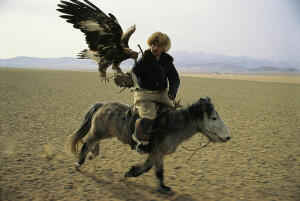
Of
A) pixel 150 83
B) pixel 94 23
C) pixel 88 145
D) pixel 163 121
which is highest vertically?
pixel 94 23

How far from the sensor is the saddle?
12.6 feet

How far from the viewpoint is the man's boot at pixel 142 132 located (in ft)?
12.3

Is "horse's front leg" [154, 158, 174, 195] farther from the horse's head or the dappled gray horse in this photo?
the horse's head

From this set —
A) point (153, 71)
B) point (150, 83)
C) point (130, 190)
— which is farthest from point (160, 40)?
point (130, 190)

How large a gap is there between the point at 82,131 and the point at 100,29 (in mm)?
1873

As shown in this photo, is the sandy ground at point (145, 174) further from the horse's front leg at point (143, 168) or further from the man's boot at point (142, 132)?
the man's boot at point (142, 132)

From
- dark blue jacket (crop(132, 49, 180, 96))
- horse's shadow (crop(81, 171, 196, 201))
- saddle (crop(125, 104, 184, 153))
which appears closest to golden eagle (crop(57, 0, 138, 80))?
dark blue jacket (crop(132, 49, 180, 96))

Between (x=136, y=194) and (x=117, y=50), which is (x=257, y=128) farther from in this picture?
(x=117, y=50)

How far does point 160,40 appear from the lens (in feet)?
12.0

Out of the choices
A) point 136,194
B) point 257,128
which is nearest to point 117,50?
point 136,194

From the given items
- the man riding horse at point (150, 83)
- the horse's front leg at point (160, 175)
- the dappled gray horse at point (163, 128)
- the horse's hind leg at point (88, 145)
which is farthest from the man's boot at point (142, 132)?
the horse's hind leg at point (88, 145)

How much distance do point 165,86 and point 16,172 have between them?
118 inches

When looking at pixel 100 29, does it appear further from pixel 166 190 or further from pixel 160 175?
pixel 166 190

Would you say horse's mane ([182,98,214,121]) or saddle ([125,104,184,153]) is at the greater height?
horse's mane ([182,98,214,121])
